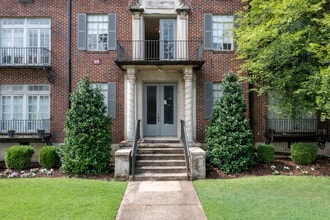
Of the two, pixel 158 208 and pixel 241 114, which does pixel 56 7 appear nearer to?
pixel 241 114

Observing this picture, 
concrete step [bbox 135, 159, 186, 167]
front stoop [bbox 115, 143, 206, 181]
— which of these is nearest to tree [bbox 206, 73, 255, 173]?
front stoop [bbox 115, 143, 206, 181]

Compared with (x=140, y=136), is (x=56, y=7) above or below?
above

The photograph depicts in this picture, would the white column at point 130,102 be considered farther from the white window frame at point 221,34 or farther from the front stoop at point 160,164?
the white window frame at point 221,34

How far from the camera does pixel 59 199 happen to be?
6484 millimetres

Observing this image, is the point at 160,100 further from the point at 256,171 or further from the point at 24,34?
the point at 24,34

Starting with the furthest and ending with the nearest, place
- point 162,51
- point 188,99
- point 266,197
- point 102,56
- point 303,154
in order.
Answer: point 162,51 < point 102,56 < point 188,99 < point 303,154 < point 266,197

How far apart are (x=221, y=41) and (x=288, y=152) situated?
5.63 metres

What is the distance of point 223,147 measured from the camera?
9.65 meters

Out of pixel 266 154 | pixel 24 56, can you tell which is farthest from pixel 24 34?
pixel 266 154

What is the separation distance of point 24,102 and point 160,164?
262 inches

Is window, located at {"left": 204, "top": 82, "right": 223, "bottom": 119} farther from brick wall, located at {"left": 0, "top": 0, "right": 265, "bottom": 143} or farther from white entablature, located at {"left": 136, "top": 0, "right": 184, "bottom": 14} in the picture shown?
white entablature, located at {"left": 136, "top": 0, "right": 184, "bottom": 14}

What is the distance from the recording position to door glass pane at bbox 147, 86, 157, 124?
12.2 meters

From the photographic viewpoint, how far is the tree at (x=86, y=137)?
362 inches

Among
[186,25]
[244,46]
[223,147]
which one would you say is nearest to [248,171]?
[223,147]
